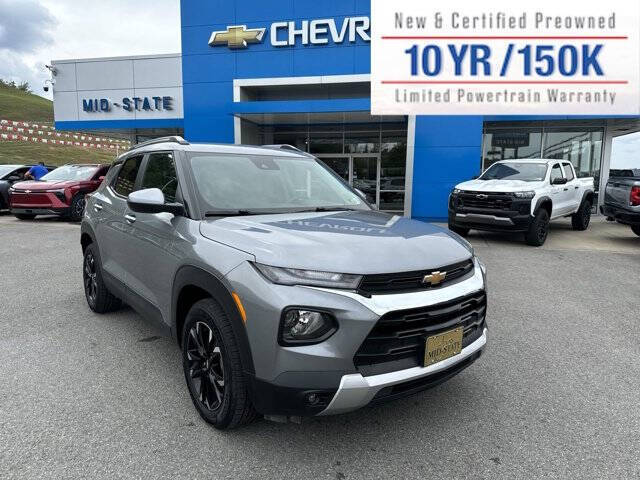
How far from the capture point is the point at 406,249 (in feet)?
8.18

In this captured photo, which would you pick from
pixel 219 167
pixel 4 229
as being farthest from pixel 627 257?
pixel 4 229

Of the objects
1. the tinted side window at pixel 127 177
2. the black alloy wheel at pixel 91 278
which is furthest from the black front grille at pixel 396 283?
the black alloy wheel at pixel 91 278

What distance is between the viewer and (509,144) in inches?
655

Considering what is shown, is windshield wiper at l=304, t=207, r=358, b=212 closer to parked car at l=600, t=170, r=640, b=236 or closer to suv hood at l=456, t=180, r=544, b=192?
suv hood at l=456, t=180, r=544, b=192

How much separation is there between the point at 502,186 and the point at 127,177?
769cm

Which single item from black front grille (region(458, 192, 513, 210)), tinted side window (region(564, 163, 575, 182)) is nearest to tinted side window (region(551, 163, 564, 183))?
tinted side window (region(564, 163, 575, 182))

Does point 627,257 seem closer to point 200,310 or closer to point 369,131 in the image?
point 200,310

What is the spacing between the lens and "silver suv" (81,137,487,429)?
7.22ft

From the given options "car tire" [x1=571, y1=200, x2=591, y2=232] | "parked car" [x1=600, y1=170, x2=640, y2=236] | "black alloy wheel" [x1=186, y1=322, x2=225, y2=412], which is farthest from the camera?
"car tire" [x1=571, y1=200, x2=591, y2=232]

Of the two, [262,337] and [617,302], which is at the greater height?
[262,337]

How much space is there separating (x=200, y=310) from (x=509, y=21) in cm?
1305

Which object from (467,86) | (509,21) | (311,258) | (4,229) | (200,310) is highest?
(509,21)

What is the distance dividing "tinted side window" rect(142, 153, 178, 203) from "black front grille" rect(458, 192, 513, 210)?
7453 mm

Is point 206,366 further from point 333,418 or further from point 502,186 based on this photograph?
point 502,186
